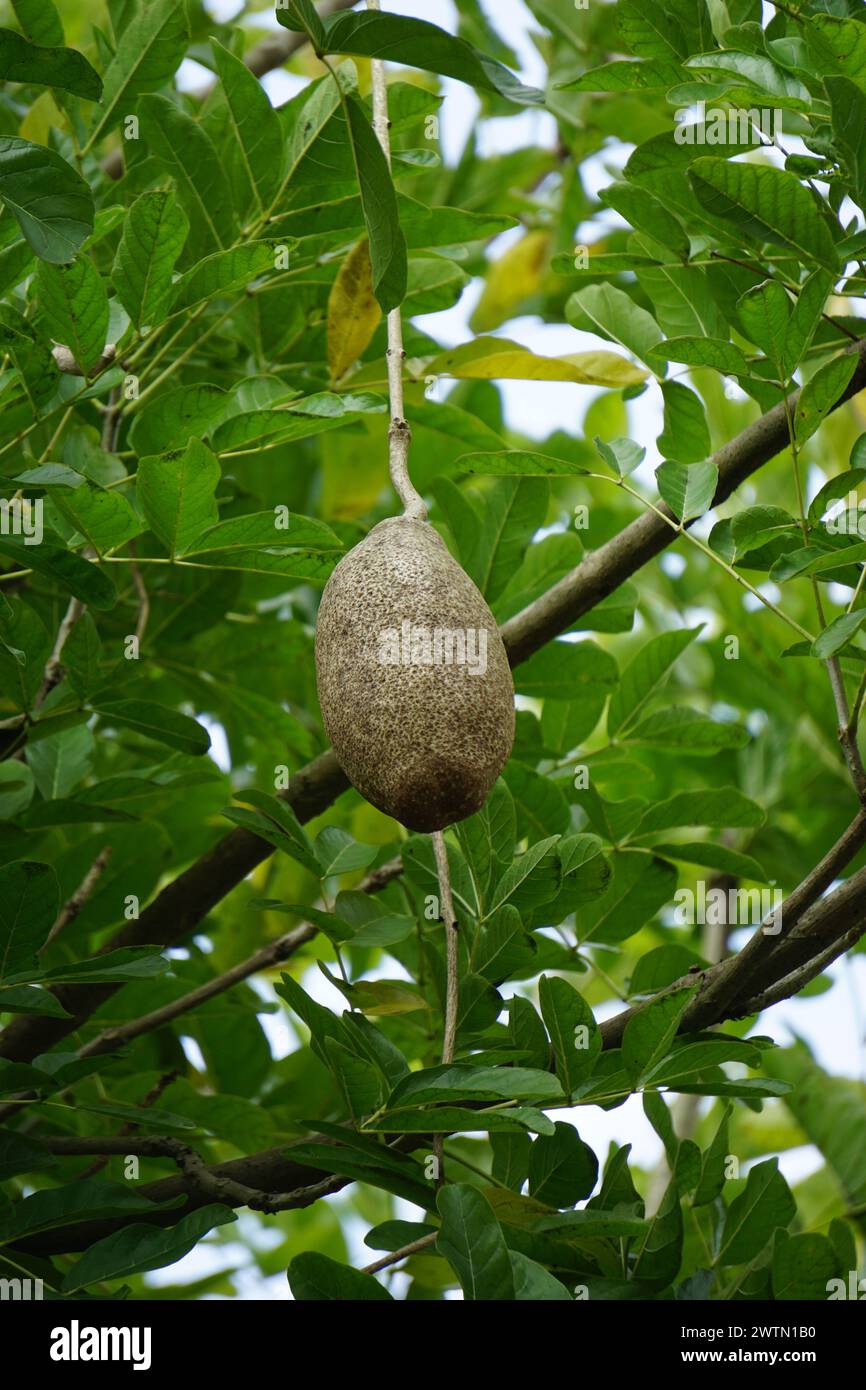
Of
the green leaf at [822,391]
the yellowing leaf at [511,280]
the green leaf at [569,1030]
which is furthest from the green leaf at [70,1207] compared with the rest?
the yellowing leaf at [511,280]

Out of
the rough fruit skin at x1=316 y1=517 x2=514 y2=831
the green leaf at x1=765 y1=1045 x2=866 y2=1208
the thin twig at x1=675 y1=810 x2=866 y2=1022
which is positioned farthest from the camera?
the green leaf at x1=765 y1=1045 x2=866 y2=1208

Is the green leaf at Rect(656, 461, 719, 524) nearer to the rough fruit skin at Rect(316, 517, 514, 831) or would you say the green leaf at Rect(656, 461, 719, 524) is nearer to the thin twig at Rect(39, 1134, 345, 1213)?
the rough fruit skin at Rect(316, 517, 514, 831)

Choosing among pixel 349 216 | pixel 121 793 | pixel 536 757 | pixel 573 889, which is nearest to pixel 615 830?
pixel 536 757

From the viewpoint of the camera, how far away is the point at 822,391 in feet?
2.54

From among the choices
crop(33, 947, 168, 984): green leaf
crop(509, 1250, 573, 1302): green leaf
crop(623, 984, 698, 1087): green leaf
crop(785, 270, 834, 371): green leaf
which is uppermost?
crop(785, 270, 834, 371): green leaf

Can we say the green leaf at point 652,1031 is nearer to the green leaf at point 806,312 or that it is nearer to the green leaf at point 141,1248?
the green leaf at point 141,1248

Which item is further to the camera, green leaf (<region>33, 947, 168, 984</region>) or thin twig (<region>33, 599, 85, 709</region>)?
thin twig (<region>33, 599, 85, 709</region>)

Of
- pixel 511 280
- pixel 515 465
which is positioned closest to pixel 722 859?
pixel 515 465

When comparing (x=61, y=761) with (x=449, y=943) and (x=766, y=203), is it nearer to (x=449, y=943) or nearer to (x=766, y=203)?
(x=449, y=943)

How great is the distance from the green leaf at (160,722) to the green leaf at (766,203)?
44cm

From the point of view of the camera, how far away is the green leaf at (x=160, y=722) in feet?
2.94

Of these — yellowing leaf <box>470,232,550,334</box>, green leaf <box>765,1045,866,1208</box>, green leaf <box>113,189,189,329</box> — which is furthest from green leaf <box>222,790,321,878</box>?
yellowing leaf <box>470,232,550,334</box>

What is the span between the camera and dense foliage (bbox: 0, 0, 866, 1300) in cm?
73

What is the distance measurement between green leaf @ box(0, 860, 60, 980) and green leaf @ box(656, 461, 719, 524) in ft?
1.34
